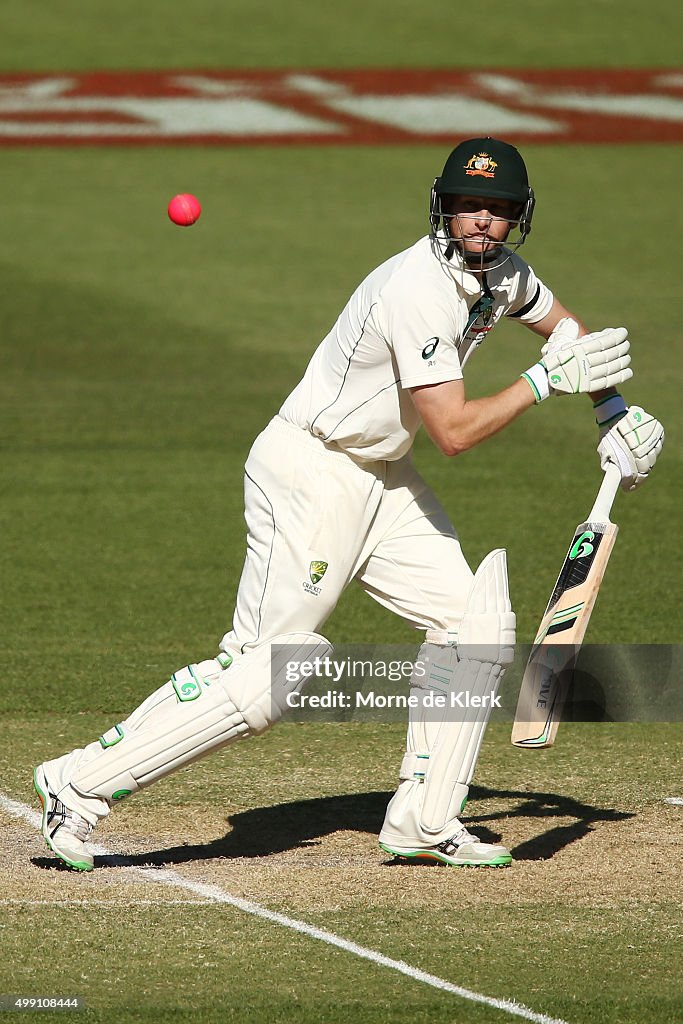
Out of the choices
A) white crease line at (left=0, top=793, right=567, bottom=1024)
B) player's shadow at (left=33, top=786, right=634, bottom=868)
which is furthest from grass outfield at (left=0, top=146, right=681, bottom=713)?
white crease line at (left=0, top=793, right=567, bottom=1024)

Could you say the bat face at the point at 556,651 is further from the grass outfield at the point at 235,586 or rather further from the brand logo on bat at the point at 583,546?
the grass outfield at the point at 235,586

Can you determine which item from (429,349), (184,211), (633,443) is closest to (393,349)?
(429,349)

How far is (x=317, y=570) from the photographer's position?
16.4 feet

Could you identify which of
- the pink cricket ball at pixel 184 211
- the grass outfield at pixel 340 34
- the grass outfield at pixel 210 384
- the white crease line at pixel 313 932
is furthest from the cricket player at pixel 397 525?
the grass outfield at pixel 340 34

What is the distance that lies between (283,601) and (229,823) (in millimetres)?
923

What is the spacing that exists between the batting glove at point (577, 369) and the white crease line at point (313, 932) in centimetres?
161

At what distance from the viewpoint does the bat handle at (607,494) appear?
206 inches

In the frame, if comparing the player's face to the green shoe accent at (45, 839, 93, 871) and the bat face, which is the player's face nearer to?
the bat face

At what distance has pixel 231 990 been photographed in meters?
4.13

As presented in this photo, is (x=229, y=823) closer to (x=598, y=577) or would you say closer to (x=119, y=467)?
(x=598, y=577)

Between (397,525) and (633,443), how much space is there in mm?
748

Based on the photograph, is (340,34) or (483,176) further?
(340,34)

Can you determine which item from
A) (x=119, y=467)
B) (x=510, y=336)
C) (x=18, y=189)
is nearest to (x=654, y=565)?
(x=119, y=467)

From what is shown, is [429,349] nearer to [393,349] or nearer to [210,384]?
[393,349]
